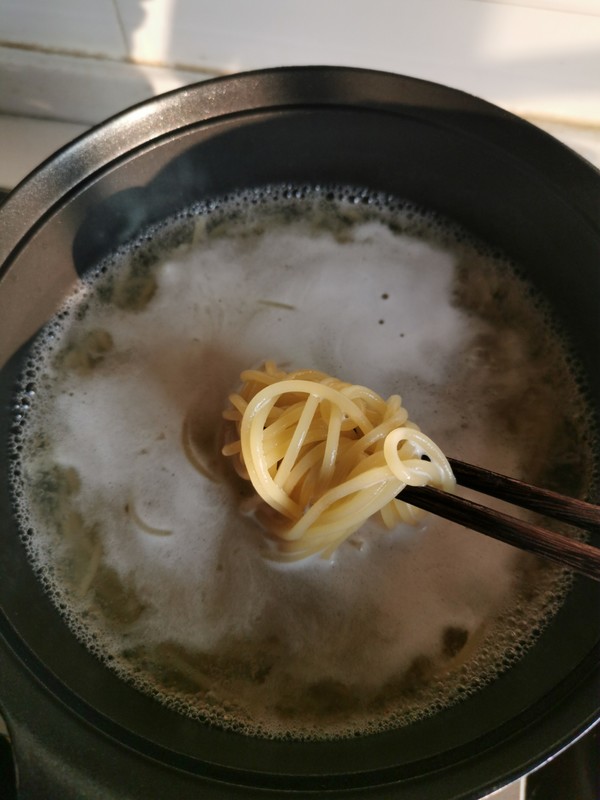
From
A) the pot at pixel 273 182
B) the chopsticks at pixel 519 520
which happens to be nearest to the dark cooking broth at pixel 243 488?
the pot at pixel 273 182

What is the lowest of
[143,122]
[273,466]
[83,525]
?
[83,525]

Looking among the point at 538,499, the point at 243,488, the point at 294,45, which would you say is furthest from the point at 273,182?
the point at 538,499

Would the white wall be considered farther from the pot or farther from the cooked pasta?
the cooked pasta

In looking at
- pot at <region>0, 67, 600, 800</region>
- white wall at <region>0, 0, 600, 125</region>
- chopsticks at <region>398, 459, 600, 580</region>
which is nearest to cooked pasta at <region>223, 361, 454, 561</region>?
chopsticks at <region>398, 459, 600, 580</region>

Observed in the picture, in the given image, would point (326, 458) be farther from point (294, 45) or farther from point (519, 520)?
point (294, 45)

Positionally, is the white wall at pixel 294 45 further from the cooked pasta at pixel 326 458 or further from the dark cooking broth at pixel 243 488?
the cooked pasta at pixel 326 458

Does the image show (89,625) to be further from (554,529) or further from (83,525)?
(554,529)

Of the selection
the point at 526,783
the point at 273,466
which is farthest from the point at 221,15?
the point at 526,783
